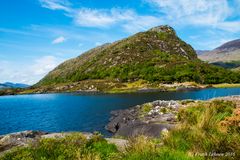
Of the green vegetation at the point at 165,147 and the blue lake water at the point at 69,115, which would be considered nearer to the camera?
the green vegetation at the point at 165,147

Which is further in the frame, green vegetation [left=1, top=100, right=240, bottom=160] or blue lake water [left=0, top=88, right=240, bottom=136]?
blue lake water [left=0, top=88, right=240, bottom=136]

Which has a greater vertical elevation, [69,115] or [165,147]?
[165,147]

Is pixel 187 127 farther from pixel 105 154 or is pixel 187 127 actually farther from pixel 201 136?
pixel 105 154

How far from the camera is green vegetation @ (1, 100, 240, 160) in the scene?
1219 cm

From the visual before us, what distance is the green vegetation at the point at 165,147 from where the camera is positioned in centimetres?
1219

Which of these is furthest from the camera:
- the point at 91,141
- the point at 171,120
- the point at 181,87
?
the point at 181,87

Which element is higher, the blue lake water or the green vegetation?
the green vegetation

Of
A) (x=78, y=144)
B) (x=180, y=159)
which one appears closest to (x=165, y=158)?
(x=180, y=159)

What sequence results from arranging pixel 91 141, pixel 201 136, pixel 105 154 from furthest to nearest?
pixel 91 141, pixel 105 154, pixel 201 136

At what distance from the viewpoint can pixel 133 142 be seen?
14320 millimetres

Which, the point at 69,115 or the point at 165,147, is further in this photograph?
the point at 69,115

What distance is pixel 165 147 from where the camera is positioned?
14.6m

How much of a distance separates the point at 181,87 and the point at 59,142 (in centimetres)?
16956

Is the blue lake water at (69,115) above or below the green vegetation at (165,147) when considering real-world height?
below
